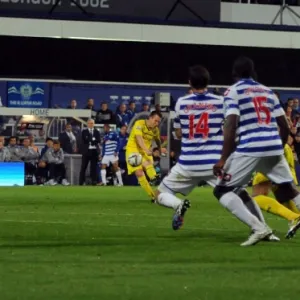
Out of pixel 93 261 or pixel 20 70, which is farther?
pixel 20 70

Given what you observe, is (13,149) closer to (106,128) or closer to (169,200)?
(106,128)

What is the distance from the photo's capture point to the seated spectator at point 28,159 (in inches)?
1451

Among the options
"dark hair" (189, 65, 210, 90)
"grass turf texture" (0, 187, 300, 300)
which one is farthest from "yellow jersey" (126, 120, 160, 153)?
"dark hair" (189, 65, 210, 90)

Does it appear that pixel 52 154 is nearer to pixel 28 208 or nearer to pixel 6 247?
pixel 28 208

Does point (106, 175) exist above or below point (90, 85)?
below

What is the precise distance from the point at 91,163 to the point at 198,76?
23.9 m

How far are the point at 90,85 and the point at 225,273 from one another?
30.2 metres

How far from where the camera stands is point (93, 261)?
1121 centimetres

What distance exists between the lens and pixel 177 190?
15094 millimetres

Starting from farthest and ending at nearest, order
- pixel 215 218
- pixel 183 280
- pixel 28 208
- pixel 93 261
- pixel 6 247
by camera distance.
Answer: pixel 28 208
pixel 215 218
pixel 6 247
pixel 93 261
pixel 183 280

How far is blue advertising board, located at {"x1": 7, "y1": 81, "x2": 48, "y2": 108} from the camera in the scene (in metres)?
38.9

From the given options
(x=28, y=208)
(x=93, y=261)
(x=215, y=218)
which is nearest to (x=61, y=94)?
(x=28, y=208)

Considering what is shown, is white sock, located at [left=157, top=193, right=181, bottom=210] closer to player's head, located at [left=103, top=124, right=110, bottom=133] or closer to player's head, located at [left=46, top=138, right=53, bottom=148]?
player's head, located at [left=46, top=138, right=53, bottom=148]

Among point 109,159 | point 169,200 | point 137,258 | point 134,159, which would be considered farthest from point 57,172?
point 137,258
